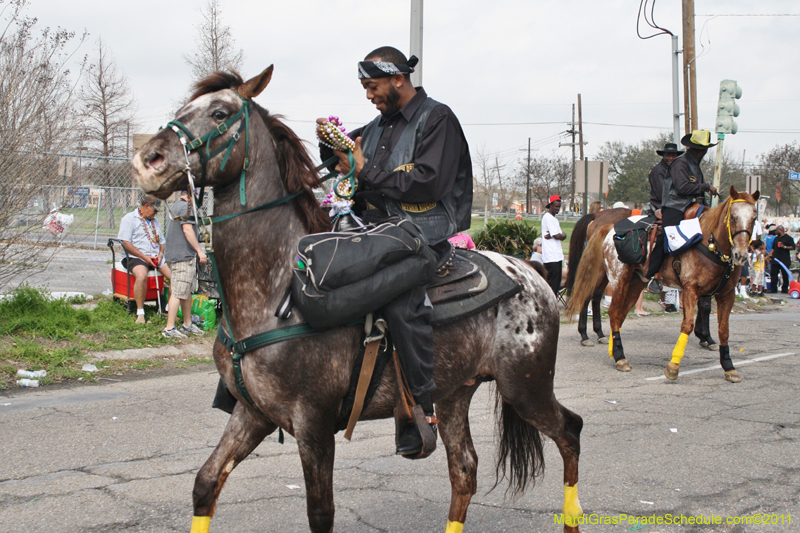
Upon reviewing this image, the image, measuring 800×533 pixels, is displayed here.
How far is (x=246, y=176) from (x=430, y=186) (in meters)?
0.87

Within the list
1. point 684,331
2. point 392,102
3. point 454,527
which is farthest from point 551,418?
point 684,331

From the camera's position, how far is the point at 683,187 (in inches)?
352

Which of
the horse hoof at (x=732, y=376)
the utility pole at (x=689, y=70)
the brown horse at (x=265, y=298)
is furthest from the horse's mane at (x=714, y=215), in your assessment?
the utility pole at (x=689, y=70)

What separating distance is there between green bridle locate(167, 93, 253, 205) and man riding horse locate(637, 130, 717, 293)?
740 centimetres

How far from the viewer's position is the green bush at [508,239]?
14328mm

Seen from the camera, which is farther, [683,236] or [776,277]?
[776,277]

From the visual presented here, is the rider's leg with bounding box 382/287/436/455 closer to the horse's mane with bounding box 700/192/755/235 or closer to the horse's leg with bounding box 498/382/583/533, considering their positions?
the horse's leg with bounding box 498/382/583/533

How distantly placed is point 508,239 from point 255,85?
38.6 feet

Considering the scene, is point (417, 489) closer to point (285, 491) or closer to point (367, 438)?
point (285, 491)

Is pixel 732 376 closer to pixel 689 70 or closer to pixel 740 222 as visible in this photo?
pixel 740 222

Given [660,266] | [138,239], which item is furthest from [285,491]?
[660,266]

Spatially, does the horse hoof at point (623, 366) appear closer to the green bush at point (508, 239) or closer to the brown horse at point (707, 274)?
the brown horse at point (707, 274)

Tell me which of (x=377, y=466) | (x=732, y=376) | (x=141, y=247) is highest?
(x=141, y=247)

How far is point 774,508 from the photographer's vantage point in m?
4.19
